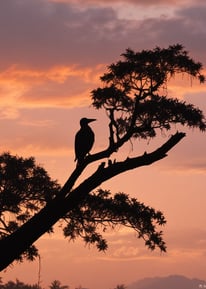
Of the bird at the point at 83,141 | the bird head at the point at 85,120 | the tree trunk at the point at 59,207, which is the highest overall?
the bird head at the point at 85,120

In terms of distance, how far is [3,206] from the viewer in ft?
A: 99.1

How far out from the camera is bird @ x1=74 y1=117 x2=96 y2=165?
806 inches

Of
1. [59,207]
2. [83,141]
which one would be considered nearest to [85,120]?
[83,141]

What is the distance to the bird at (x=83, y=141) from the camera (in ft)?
67.2

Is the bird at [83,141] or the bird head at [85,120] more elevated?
the bird head at [85,120]

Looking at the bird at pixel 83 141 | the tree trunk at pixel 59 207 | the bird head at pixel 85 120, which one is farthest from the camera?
the bird head at pixel 85 120

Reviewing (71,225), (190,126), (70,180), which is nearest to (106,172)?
(70,180)

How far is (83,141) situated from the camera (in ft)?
67.7

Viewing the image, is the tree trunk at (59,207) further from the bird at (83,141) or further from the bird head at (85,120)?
the bird head at (85,120)

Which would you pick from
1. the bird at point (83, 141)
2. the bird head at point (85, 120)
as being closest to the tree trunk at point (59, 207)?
the bird at point (83, 141)

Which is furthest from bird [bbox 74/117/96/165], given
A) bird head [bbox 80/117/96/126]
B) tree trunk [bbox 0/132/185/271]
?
tree trunk [bbox 0/132/185/271]

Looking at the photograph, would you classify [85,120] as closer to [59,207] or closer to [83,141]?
[83,141]

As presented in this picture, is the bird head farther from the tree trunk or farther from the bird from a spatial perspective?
the tree trunk

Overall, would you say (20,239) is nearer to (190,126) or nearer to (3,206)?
(190,126)
